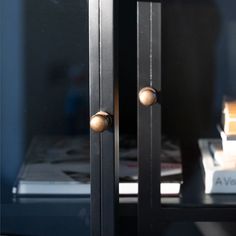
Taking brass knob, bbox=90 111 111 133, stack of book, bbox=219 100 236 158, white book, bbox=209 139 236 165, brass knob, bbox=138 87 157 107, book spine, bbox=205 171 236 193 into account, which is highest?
brass knob, bbox=138 87 157 107

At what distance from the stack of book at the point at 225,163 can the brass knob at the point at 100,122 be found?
157 millimetres

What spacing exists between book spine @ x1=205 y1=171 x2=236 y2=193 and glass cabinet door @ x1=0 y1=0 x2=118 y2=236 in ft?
0.41

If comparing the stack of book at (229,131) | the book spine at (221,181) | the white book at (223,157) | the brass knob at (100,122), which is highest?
the brass knob at (100,122)

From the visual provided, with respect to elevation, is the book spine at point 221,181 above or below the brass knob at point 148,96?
below

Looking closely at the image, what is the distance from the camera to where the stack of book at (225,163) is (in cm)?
72

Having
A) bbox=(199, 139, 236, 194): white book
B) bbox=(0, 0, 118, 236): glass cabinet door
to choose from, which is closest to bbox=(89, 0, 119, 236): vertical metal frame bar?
bbox=(0, 0, 118, 236): glass cabinet door

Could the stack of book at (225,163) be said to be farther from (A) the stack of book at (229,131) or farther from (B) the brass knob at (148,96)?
(B) the brass knob at (148,96)

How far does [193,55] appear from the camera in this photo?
2.78 feet

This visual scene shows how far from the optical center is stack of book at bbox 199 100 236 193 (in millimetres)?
716

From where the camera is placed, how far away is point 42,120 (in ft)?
2.32

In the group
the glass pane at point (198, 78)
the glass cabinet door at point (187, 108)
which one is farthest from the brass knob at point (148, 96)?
the glass pane at point (198, 78)

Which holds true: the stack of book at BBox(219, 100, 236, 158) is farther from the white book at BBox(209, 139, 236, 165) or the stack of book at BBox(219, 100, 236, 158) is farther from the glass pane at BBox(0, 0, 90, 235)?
the glass pane at BBox(0, 0, 90, 235)

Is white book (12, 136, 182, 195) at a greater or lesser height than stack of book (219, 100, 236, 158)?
lesser

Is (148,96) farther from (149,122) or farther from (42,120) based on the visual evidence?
(42,120)
